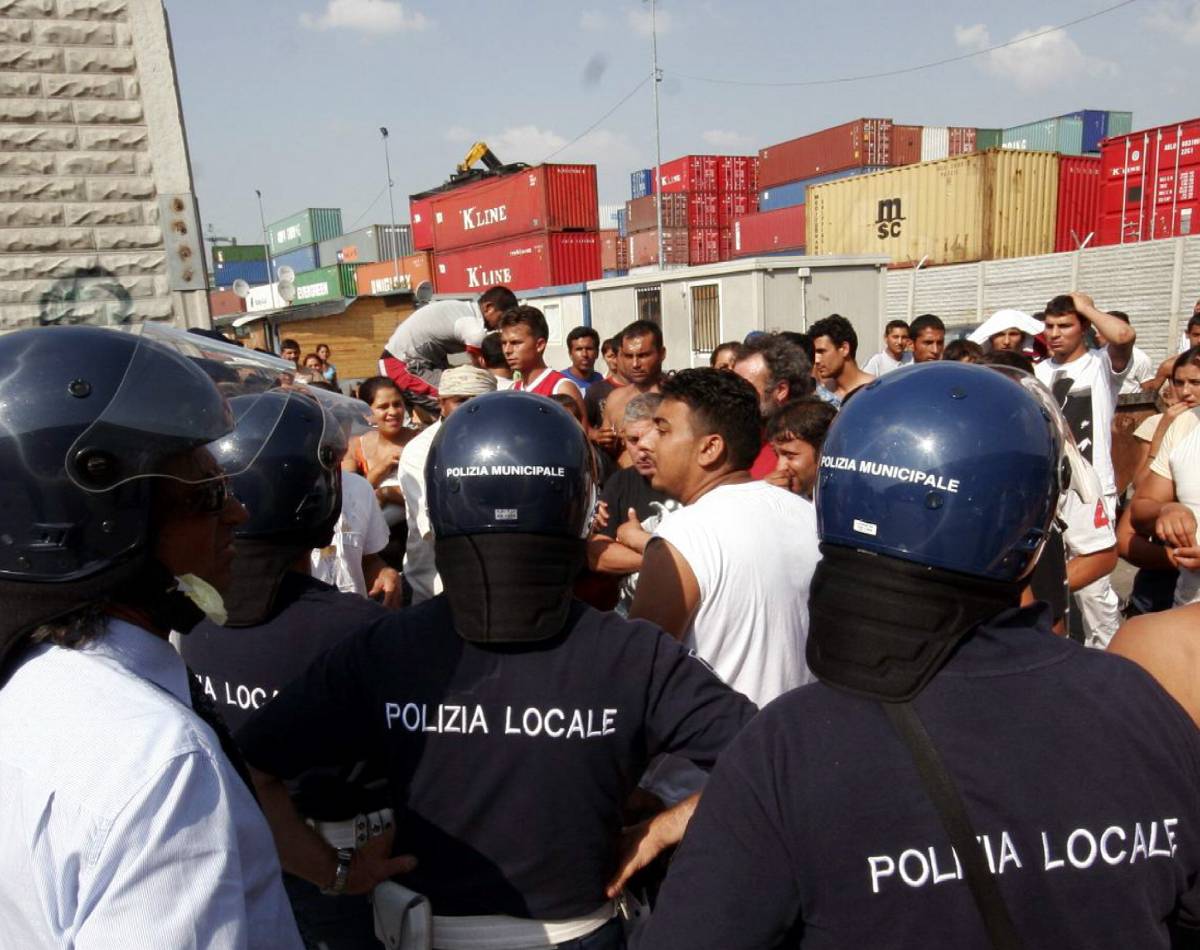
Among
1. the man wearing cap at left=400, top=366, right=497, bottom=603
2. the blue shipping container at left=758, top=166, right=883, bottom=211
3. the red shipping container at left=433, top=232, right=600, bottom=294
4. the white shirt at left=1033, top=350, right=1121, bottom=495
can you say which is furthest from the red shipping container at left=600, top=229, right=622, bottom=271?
the man wearing cap at left=400, top=366, right=497, bottom=603

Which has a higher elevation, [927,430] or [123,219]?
[123,219]

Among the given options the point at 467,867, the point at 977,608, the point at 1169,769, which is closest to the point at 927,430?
the point at 977,608

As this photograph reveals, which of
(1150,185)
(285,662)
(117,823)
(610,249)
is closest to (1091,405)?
(285,662)

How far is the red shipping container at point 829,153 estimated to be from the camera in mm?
33219

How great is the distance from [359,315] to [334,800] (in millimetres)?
19380

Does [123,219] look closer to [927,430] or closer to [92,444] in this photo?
[92,444]

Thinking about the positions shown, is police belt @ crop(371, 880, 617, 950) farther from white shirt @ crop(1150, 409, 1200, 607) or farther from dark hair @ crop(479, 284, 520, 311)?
dark hair @ crop(479, 284, 520, 311)

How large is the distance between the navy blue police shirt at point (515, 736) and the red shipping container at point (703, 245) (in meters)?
37.2

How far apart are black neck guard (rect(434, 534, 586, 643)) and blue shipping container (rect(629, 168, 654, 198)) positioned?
44.5 metres

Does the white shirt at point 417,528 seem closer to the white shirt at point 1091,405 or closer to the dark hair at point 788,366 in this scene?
the dark hair at point 788,366

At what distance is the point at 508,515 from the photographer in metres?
1.74

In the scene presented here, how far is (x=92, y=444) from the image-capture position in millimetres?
1237

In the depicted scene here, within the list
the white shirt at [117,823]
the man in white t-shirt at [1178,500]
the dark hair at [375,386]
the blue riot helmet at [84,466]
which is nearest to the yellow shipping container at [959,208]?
the dark hair at [375,386]

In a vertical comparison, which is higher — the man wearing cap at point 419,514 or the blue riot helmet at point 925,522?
the blue riot helmet at point 925,522
